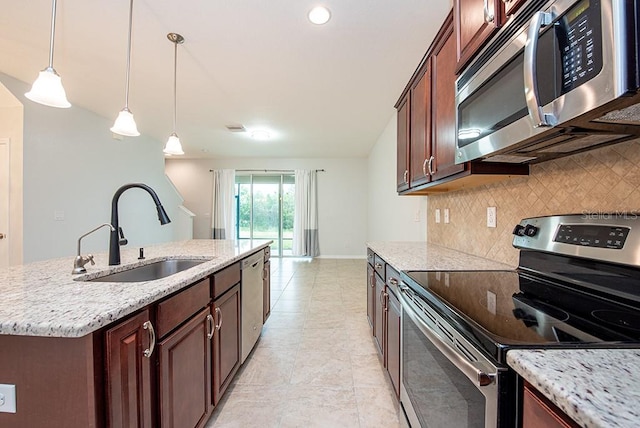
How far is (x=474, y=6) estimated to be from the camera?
117cm

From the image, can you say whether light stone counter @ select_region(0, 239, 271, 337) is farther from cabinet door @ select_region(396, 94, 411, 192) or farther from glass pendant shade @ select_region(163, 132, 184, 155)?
cabinet door @ select_region(396, 94, 411, 192)

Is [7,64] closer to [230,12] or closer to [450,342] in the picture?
[230,12]

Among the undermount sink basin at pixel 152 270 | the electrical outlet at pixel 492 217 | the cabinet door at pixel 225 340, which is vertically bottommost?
the cabinet door at pixel 225 340

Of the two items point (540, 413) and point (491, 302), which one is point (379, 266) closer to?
point (491, 302)

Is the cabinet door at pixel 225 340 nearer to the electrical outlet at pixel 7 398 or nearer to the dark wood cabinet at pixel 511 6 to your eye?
the electrical outlet at pixel 7 398

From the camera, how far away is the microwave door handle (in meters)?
0.76

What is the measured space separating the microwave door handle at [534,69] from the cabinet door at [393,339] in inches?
41.9

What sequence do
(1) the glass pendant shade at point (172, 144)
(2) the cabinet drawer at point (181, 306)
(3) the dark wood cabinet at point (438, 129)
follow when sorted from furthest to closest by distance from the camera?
(1) the glass pendant shade at point (172, 144) < (3) the dark wood cabinet at point (438, 129) < (2) the cabinet drawer at point (181, 306)

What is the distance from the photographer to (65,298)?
0.94 meters

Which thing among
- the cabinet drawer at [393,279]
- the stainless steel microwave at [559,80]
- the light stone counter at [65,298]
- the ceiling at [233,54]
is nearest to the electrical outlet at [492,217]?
the stainless steel microwave at [559,80]

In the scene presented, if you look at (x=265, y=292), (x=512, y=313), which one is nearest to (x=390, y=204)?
(x=265, y=292)

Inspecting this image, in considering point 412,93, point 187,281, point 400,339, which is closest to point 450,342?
point 400,339

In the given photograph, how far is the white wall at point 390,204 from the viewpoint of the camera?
3.16 meters

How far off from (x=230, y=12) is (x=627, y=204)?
7.94ft
